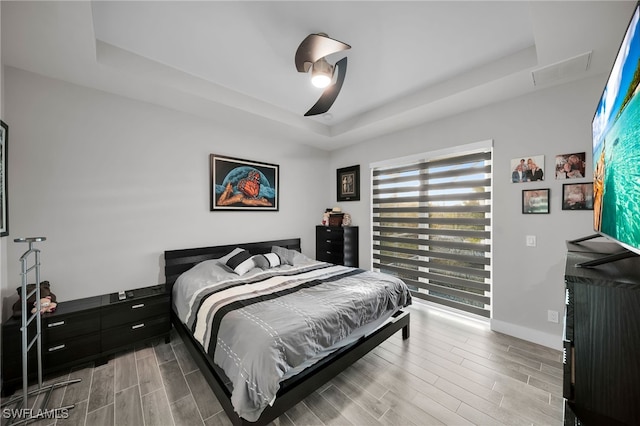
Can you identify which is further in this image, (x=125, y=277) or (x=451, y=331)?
(x=451, y=331)

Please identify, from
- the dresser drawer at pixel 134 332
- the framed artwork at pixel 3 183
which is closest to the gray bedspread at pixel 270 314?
the dresser drawer at pixel 134 332

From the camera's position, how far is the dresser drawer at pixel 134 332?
2.38 m

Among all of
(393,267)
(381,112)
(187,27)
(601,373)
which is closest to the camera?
(601,373)

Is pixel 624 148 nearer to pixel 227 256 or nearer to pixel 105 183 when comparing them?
pixel 227 256

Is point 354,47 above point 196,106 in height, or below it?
above

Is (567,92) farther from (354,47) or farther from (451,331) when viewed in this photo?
(451,331)

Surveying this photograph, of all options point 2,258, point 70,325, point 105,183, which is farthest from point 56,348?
point 105,183

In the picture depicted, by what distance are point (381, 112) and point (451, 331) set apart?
9.90 feet

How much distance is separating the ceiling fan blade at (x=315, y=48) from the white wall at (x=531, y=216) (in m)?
2.27

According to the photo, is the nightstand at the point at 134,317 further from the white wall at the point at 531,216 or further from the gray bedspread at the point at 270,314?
the white wall at the point at 531,216

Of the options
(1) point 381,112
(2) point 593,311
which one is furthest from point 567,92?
(2) point 593,311

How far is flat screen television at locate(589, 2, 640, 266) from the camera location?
2.73ft

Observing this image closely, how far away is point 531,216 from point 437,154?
4.40ft

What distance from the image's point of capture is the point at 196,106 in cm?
301
